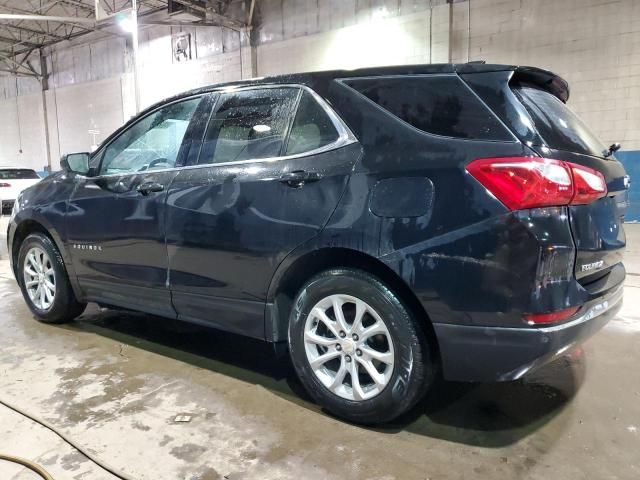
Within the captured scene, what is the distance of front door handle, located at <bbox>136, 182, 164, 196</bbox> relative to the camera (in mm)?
2891

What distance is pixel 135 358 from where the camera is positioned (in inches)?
→ 128

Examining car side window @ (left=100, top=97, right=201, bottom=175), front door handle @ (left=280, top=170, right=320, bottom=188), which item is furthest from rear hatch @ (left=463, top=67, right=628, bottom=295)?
car side window @ (left=100, top=97, right=201, bottom=175)

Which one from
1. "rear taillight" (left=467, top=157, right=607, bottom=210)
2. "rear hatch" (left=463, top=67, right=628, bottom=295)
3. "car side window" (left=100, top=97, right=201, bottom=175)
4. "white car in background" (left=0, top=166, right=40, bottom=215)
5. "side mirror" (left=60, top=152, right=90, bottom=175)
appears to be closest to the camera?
"rear taillight" (left=467, top=157, right=607, bottom=210)

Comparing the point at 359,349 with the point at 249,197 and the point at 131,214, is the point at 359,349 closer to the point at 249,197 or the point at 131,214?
the point at 249,197

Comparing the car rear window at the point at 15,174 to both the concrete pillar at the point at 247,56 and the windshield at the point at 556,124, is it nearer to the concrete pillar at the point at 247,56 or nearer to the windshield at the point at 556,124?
the concrete pillar at the point at 247,56

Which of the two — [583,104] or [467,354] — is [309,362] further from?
[583,104]

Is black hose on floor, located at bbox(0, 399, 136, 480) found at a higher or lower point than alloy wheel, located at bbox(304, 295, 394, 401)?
lower

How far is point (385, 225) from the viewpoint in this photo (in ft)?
6.81

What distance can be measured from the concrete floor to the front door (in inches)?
18.5

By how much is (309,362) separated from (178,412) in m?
0.72

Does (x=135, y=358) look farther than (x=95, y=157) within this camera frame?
No

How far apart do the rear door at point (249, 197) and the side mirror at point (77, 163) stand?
1065 mm

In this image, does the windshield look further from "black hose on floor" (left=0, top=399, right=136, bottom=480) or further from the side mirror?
the side mirror

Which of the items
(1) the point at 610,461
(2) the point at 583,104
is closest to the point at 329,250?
(1) the point at 610,461
